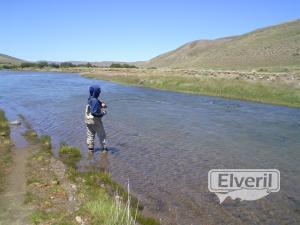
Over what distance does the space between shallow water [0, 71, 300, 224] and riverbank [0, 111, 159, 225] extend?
2.37 feet

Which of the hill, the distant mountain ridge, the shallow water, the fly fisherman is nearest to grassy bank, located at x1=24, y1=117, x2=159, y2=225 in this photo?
the shallow water

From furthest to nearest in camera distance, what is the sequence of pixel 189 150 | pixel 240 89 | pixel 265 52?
1. pixel 265 52
2. pixel 240 89
3. pixel 189 150

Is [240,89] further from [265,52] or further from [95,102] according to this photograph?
[265,52]

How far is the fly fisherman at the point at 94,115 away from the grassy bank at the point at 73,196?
117cm

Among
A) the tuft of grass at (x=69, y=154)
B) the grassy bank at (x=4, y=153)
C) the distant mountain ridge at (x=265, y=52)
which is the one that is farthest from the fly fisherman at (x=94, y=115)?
the distant mountain ridge at (x=265, y=52)

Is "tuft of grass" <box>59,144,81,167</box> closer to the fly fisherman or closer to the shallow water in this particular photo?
the shallow water

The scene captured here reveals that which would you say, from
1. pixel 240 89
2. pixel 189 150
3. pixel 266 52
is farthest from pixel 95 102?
pixel 266 52

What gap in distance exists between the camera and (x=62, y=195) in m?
9.08

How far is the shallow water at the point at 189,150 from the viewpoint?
30.7 ft

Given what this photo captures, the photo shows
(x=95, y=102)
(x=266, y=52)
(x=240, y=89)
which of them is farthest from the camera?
(x=266, y=52)

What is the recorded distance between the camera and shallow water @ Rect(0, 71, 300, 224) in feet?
30.7

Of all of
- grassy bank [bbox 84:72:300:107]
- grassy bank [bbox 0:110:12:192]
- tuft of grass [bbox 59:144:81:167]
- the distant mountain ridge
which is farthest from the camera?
the distant mountain ridge

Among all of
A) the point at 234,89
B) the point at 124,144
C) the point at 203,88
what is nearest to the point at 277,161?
the point at 124,144

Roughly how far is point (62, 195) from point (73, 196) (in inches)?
11.2
